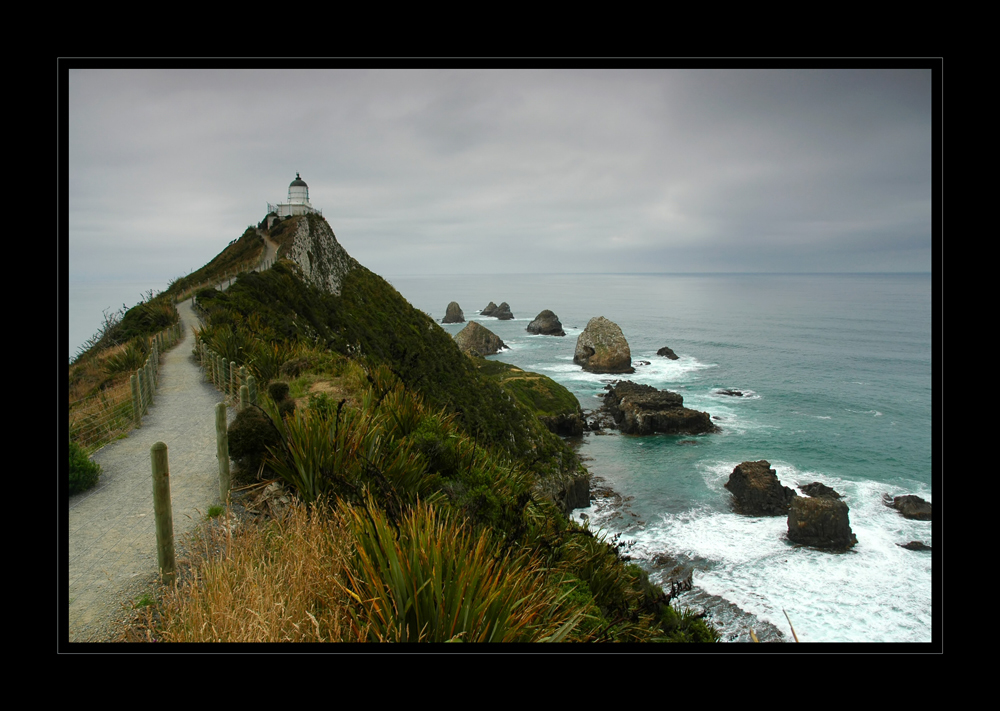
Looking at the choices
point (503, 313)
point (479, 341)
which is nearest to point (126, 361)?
point (479, 341)

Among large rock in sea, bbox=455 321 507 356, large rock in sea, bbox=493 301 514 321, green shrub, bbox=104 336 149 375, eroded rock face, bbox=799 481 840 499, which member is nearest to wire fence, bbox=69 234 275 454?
green shrub, bbox=104 336 149 375

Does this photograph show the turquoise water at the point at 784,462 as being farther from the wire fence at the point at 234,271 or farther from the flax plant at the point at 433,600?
the wire fence at the point at 234,271

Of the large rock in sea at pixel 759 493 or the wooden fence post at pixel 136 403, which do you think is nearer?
the wooden fence post at pixel 136 403

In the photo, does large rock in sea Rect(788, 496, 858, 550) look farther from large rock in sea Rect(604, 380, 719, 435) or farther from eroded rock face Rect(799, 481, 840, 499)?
large rock in sea Rect(604, 380, 719, 435)

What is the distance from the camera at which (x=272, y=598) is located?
2873 millimetres

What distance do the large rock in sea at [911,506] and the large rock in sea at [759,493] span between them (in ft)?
17.6

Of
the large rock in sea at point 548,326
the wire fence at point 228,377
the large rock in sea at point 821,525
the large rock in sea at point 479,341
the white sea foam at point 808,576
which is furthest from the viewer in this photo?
the large rock in sea at point 548,326

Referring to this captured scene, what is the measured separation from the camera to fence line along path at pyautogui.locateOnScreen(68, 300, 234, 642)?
401 centimetres

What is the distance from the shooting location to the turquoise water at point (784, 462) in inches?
793

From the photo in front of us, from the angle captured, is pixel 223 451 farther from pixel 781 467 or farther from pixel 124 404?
pixel 781 467

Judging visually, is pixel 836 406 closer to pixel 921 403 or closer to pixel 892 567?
pixel 921 403

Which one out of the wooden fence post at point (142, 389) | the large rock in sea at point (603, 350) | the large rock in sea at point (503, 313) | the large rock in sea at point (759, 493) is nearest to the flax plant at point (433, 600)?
the wooden fence post at point (142, 389)

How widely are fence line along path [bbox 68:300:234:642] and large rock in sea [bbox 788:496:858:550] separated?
1001 inches

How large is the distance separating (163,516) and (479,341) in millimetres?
82222
